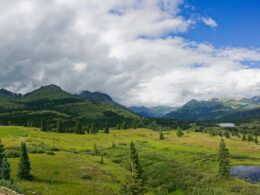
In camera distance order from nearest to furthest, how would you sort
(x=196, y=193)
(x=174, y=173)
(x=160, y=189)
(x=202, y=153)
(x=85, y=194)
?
1. (x=85, y=194)
2. (x=196, y=193)
3. (x=160, y=189)
4. (x=174, y=173)
5. (x=202, y=153)

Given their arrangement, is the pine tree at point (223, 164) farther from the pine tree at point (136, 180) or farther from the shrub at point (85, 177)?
the pine tree at point (136, 180)

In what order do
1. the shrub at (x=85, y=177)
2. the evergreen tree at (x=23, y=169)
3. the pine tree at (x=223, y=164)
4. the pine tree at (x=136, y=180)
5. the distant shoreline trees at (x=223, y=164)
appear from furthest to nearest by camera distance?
the pine tree at (x=223, y=164), the distant shoreline trees at (x=223, y=164), the shrub at (x=85, y=177), the evergreen tree at (x=23, y=169), the pine tree at (x=136, y=180)

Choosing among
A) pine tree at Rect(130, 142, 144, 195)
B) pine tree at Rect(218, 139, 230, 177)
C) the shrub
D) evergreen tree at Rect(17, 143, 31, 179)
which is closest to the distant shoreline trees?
pine tree at Rect(218, 139, 230, 177)

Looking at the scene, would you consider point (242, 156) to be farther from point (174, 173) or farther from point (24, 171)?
point (24, 171)

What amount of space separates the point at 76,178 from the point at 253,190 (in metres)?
40.9

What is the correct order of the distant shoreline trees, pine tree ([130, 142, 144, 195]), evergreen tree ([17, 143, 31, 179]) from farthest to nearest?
the distant shoreline trees → evergreen tree ([17, 143, 31, 179]) → pine tree ([130, 142, 144, 195])

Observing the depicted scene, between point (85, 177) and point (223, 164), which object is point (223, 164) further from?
point (85, 177)

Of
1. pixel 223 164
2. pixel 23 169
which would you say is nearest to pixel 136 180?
pixel 23 169

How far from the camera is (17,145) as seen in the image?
447 feet

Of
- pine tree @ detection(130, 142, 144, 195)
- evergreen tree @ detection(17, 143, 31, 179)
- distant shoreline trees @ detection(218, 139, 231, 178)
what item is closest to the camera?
pine tree @ detection(130, 142, 144, 195)

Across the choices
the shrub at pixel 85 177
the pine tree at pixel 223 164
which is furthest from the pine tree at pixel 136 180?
the pine tree at pixel 223 164

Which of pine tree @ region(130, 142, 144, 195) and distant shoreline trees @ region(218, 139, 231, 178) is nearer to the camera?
pine tree @ region(130, 142, 144, 195)

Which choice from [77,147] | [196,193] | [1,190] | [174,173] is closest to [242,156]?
[77,147]

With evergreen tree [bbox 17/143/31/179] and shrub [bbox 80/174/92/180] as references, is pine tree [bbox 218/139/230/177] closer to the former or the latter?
shrub [bbox 80/174/92/180]
